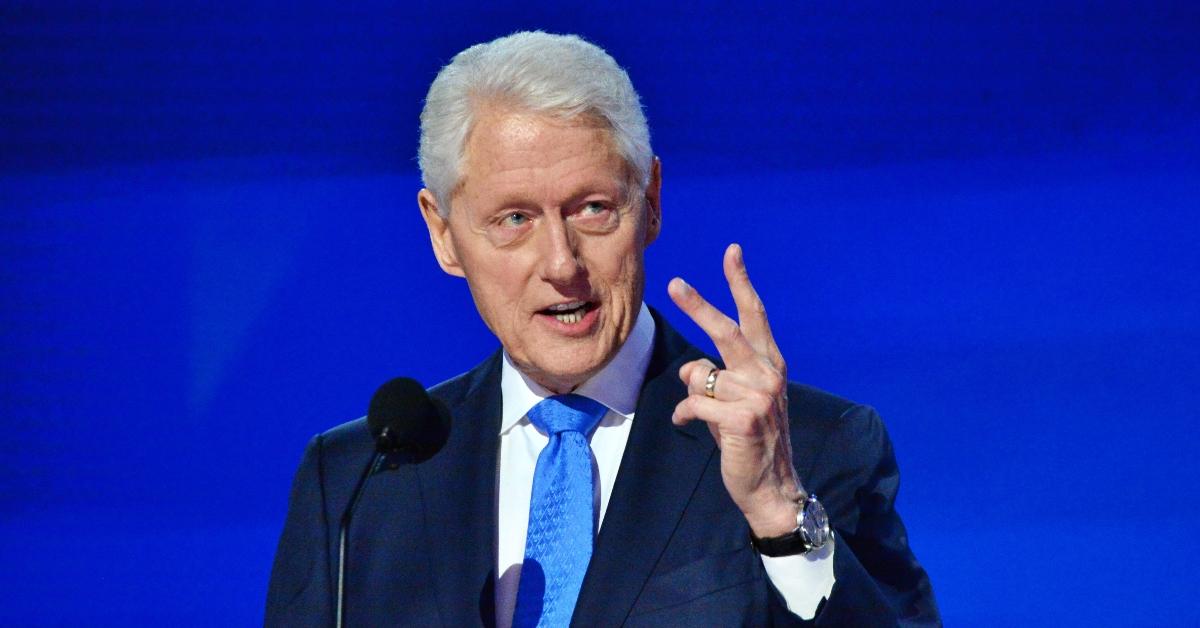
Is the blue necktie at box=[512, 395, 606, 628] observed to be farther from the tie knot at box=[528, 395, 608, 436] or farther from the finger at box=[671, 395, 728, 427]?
the finger at box=[671, 395, 728, 427]

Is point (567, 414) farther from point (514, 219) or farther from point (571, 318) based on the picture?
point (514, 219)

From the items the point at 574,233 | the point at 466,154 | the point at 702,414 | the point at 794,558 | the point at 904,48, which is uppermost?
the point at 904,48

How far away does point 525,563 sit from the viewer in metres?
1.89

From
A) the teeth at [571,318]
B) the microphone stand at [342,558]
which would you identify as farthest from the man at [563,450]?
the microphone stand at [342,558]

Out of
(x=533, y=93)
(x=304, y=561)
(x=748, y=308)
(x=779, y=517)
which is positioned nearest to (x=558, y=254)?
(x=533, y=93)

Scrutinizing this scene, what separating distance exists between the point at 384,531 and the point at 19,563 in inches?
45.9

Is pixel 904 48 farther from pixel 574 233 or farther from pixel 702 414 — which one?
pixel 702 414

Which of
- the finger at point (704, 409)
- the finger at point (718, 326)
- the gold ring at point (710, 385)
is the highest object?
the finger at point (718, 326)

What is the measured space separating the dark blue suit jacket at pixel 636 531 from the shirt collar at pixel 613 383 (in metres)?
0.02

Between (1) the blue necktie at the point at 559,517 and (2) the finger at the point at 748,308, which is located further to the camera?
(1) the blue necktie at the point at 559,517

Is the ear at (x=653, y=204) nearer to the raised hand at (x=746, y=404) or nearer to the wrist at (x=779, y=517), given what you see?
the raised hand at (x=746, y=404)

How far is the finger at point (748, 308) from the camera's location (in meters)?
1.63

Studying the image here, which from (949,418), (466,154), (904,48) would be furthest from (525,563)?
(904,48)

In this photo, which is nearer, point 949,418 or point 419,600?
point 419,600
